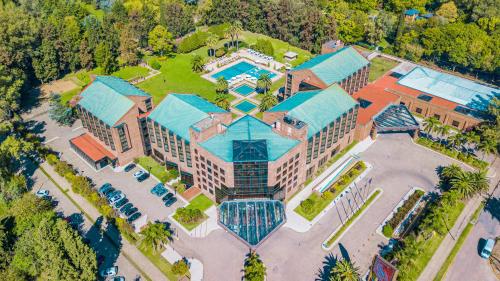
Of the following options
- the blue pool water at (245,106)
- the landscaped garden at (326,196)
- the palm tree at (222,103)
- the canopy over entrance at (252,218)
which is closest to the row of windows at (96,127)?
the palm tree at (222,103)

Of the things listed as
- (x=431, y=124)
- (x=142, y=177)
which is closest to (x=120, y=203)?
(x=142, y=177)

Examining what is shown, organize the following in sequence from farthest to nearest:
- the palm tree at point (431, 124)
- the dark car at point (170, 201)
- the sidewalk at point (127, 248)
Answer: the palm tree at point (431, 124), the dark car at point (170, 201), the sidewalk at point (127, 248)

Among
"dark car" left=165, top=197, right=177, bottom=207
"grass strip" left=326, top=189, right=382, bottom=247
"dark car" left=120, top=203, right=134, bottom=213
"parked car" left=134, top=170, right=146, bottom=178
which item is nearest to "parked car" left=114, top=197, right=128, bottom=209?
"dark car" left=120, top=203, right=134, bottom=213

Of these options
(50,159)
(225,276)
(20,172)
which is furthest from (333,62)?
(20,172)

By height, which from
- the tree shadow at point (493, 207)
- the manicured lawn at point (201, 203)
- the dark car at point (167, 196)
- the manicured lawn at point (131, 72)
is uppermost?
the manicured lawn at point (131, 72)

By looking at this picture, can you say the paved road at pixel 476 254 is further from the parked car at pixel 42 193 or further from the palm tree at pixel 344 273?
the parked car at pixel 42 193

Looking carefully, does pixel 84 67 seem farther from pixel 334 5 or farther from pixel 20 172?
pixel 334 5

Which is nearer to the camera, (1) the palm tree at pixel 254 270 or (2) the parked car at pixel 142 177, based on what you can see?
(1) the palm tree at pixel 254 270
